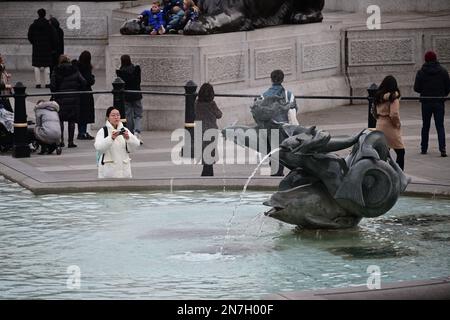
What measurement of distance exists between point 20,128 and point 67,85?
2.50 m

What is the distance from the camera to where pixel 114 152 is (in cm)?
2069

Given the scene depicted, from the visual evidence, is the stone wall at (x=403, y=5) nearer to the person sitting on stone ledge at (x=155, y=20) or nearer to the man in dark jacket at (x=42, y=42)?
the man in dark jacket at (x=42, y=42)

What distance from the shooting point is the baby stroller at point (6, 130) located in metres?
24.6

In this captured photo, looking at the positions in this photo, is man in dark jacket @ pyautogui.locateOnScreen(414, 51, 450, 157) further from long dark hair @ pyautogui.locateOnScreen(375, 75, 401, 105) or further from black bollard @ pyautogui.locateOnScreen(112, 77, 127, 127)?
black bollard @ pyautogui.locateOnScreen(112, 77, 127, 127)

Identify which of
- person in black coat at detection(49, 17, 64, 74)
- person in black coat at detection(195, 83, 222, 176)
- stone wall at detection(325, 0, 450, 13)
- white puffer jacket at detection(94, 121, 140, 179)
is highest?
stone wall at detection(325, 0, 450, 13)

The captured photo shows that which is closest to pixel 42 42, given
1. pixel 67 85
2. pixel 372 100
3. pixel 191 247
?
pixel 67 85

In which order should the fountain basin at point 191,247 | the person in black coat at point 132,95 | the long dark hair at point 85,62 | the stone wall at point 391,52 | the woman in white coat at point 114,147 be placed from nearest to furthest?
the fountain basin at point 191,247, the woman in white coat at point 114,147, the person in black coat at point 132,95, the long dark hair at point 85,62, the stone wall at point 391,52

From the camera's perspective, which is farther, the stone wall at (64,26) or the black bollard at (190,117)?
Answer: the stone wall at (64,26)

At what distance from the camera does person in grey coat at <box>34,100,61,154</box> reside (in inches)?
962

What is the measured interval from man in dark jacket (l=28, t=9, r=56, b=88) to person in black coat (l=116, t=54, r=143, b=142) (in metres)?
7.30

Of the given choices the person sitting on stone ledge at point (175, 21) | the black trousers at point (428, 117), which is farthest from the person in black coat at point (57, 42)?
the black trousers at point (428, 117)

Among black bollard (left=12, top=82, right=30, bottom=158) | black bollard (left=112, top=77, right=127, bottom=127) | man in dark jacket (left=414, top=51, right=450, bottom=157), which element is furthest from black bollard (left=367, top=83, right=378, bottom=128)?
black bollard (left=12, top=82, right=30, bottom=158)

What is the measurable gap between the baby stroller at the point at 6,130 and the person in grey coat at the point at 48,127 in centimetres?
44
